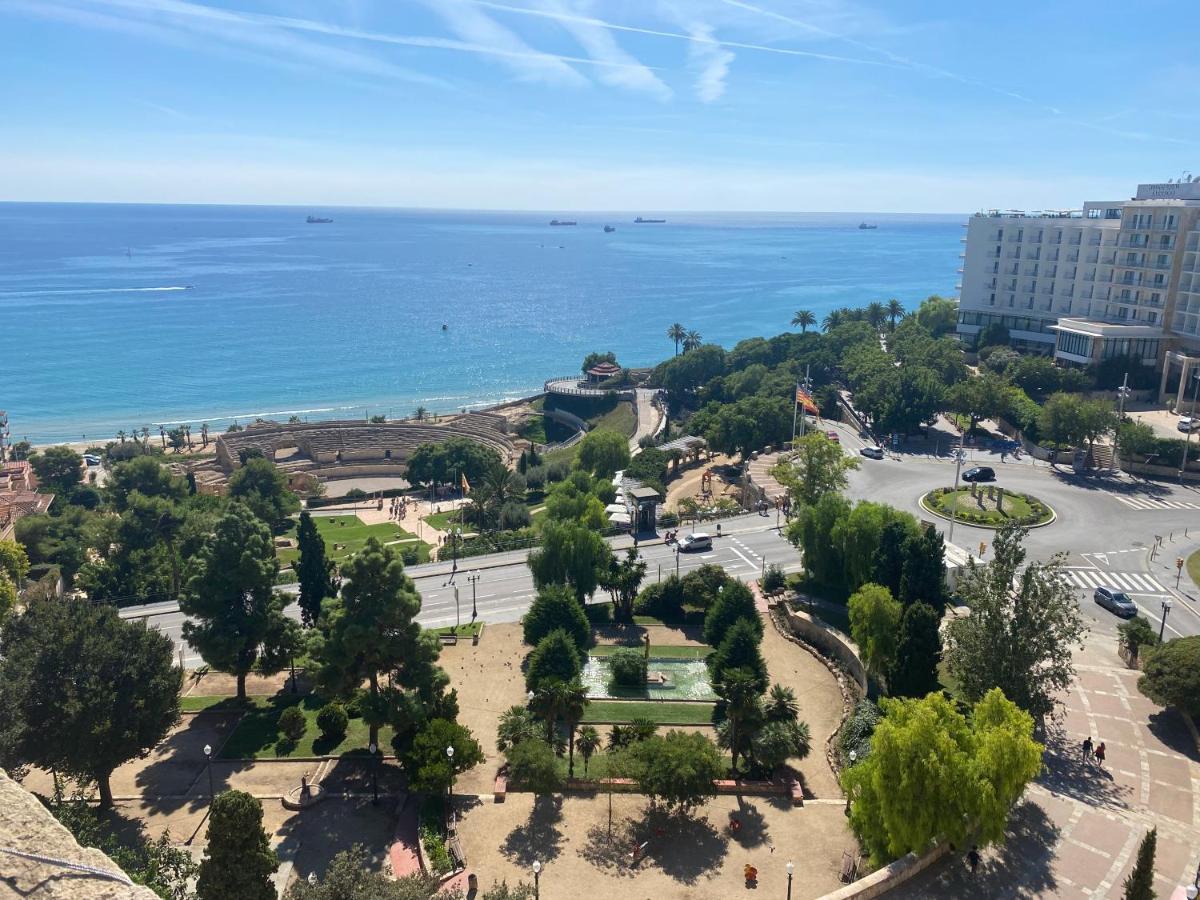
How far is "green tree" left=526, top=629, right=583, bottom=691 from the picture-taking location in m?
35.9

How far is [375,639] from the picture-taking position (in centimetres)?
3162

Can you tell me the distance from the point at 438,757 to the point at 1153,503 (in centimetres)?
5323

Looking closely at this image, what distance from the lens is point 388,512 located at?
77375mm

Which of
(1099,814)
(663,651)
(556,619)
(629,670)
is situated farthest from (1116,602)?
(556,619)

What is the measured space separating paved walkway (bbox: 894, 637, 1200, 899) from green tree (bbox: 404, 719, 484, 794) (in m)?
14.1

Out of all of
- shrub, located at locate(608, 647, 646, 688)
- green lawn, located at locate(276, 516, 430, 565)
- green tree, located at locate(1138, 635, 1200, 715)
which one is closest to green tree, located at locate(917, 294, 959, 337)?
green lawn, located at locate(276, 516, 430, 565)

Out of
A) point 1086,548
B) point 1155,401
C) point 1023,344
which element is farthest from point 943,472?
point 1023,344

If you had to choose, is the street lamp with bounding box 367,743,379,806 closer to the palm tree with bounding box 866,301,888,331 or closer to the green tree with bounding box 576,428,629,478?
the green tree with bounding box 576,428,629,478

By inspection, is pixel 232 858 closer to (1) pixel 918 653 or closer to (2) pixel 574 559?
(1) pixel 918 653

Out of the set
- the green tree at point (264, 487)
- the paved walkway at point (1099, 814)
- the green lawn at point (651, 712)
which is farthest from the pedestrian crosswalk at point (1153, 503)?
the green tree at point (264, 487)

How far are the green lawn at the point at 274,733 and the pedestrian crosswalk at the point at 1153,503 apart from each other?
169ft

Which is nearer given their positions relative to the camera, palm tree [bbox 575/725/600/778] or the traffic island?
palm tree [bbox 575/725/600/778]

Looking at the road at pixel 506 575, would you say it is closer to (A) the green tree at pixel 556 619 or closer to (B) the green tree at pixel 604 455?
(A) the green tree at pixel 556 619

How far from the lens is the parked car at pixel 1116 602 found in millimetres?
43156
